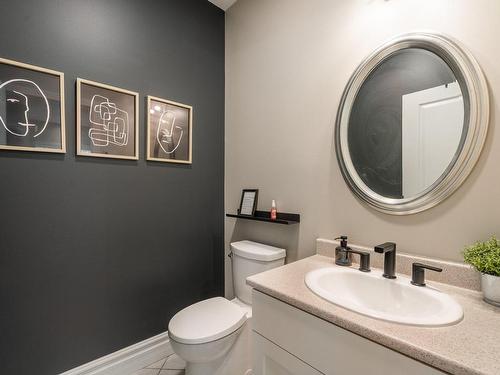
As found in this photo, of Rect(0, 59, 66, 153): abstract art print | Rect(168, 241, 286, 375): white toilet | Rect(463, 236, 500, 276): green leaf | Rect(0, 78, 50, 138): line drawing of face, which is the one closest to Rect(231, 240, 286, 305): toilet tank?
Rect(168, 241, 286, 375): white toilet

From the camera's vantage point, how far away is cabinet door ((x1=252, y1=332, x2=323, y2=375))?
826 mm

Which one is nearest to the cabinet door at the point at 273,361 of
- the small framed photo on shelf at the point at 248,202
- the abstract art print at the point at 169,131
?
the small framed photo on shelf at the point at 248,202

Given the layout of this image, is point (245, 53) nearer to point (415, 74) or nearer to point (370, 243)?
point (415, 74)

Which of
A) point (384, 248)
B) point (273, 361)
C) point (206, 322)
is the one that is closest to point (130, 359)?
point (206, 322)

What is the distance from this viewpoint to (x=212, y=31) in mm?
1975

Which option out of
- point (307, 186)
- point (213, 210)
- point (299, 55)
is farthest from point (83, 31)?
point (307, 186)

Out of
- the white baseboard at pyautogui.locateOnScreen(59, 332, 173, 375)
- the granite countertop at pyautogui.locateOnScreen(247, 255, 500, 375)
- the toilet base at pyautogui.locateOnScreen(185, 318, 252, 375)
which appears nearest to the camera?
the granite countertop at pyautogui.locateOnScreen(247, 255, 500, 375)

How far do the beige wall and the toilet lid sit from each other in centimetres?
52

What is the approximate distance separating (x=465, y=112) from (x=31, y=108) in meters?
1.98

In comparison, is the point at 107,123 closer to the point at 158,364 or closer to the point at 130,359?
the point at 130,359

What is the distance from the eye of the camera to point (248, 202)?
180 centimetres

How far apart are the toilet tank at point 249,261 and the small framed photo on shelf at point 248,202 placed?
25 centimetres

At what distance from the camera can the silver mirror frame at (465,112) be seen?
2.94 feet

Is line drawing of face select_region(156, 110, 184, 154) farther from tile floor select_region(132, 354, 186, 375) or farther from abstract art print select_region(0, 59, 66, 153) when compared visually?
tile floor select_region(132, 354, 186, 375)
